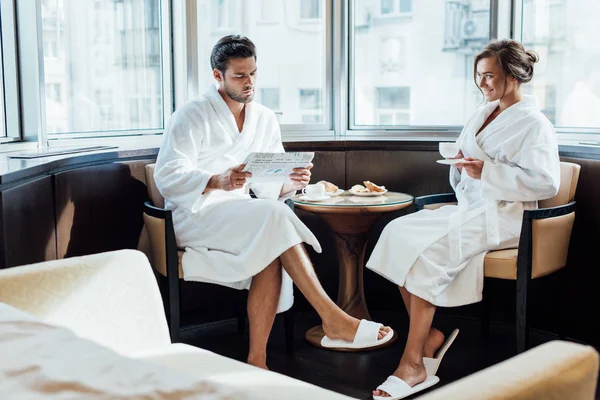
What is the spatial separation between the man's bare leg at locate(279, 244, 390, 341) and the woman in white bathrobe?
0.21m

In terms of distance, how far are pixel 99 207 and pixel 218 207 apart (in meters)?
0.56

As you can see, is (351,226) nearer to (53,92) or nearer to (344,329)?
(344,329)

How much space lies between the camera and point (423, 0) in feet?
13.5

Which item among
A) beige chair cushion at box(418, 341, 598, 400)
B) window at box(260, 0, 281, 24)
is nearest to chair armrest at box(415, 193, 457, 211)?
window at box(260, 0, 281, 24)

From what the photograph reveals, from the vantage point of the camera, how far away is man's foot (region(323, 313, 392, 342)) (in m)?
2.91

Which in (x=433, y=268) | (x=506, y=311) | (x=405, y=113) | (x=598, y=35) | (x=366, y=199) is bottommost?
(x=506, y=311)

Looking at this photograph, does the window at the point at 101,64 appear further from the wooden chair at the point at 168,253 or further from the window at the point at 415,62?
the window at the point at 415,62

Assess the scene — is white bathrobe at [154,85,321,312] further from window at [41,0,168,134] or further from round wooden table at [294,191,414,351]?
window at [41,0,168,134]

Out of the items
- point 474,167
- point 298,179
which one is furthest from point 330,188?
point 474,167

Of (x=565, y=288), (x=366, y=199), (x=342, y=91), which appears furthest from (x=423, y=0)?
(x=565, y=288)

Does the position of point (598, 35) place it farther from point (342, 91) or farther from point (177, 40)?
point (177, 40)

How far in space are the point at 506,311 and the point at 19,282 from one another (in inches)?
104

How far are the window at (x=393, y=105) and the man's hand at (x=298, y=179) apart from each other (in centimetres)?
110

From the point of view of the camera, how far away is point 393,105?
168 inches
